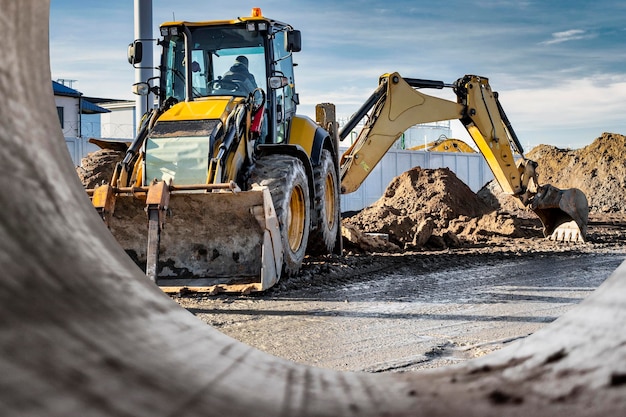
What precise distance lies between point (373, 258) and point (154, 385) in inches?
390

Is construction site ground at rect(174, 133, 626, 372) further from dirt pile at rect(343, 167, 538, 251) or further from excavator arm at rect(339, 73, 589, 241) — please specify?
excavator arm at rect(339, 73, 589, 241)

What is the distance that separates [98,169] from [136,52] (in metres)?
1.99

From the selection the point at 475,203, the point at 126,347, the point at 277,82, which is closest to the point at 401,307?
the point at 277,82

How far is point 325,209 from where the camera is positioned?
936cm

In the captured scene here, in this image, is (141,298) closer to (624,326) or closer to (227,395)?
(227,395)

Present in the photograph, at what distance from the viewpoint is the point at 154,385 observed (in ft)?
1.26

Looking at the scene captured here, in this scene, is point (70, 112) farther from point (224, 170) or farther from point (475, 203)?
point (224, 170)

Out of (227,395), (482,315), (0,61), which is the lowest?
(482,315)

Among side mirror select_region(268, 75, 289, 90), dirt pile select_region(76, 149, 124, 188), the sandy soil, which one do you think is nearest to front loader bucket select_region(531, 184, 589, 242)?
the sandy soil

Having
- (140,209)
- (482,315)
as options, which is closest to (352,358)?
(482,315)

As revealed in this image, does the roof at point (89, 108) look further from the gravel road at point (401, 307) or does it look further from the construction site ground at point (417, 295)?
the gravel road at point (401, 307)

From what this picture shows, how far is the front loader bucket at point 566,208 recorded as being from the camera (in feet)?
44.4

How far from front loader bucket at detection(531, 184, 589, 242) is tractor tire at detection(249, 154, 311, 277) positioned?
675cm

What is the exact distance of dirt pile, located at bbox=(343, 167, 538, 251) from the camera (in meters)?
12.4
